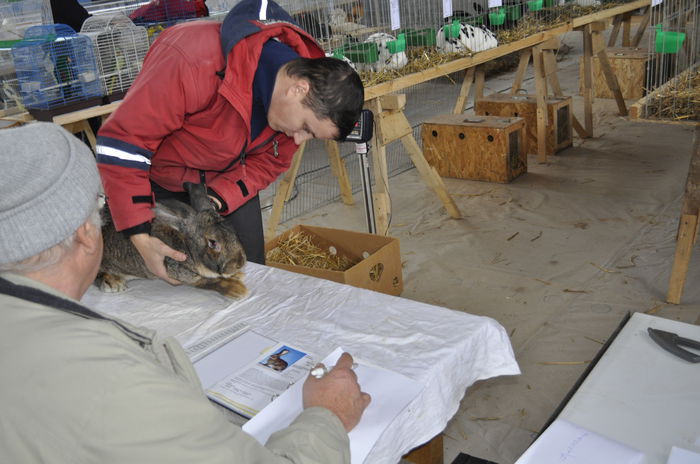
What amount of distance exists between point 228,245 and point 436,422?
3.00 feet

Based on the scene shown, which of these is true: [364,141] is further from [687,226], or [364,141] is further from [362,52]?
[687,226]

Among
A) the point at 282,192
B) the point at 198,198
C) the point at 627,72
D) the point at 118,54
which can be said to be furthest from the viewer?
the point at 627,72

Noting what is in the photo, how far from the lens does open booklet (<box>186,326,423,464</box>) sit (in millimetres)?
1336

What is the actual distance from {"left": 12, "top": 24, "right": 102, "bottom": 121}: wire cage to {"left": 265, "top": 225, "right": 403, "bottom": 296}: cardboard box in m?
1.28

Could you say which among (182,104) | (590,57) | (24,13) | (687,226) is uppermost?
(24,13)

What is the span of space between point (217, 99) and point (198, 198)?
34 cm

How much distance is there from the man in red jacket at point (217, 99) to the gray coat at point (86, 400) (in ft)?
3.61

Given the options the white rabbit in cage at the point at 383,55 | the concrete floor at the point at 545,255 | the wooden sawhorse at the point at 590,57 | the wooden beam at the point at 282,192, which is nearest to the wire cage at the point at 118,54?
the wooden beam at the point at 282,192

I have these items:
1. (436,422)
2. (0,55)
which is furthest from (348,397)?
(0,55)

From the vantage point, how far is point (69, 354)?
812mm

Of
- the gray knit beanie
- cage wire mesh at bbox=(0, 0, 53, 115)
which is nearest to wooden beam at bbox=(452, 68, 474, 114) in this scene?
cage wire mesh at bbox=(0, 0, 53, 115)

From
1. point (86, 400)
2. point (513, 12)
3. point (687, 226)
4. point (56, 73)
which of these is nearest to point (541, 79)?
point (513, 12)

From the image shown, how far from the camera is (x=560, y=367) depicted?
2748mm

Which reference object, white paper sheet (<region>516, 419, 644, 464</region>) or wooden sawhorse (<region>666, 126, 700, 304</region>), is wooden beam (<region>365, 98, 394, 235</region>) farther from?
white paper sheet (<region>516, 419, 644, 464</region>)
